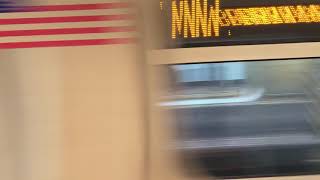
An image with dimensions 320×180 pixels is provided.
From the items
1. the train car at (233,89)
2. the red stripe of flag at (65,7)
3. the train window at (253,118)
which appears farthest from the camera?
the train window at (253,118)

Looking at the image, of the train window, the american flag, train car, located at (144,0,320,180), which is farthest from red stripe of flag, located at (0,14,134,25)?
the train window

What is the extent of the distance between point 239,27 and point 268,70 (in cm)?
20

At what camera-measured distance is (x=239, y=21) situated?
1.51 m

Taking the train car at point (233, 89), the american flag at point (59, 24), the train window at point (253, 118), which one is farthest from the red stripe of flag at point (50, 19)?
the train window at point (253, 118)

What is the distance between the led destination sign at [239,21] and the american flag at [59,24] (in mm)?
169

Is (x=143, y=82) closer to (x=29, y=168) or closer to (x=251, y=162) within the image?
(x=29, y=168)

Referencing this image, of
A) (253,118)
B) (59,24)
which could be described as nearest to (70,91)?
(59,24)

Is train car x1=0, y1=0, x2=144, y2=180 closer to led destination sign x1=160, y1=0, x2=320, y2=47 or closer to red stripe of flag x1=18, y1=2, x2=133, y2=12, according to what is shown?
red stripe of flag x1=18, y1=2, x2=133, y2=12

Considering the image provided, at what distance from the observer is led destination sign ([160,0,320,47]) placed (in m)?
1.47

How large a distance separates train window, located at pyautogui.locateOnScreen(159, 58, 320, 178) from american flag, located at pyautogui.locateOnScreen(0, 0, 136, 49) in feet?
1.11

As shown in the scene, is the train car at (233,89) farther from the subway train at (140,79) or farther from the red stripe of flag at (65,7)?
the red stripe of flag at (65,7)

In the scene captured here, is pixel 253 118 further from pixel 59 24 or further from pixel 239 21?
pixel 59 24

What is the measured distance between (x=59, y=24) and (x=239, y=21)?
52cm

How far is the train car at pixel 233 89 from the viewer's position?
1.46 metres
